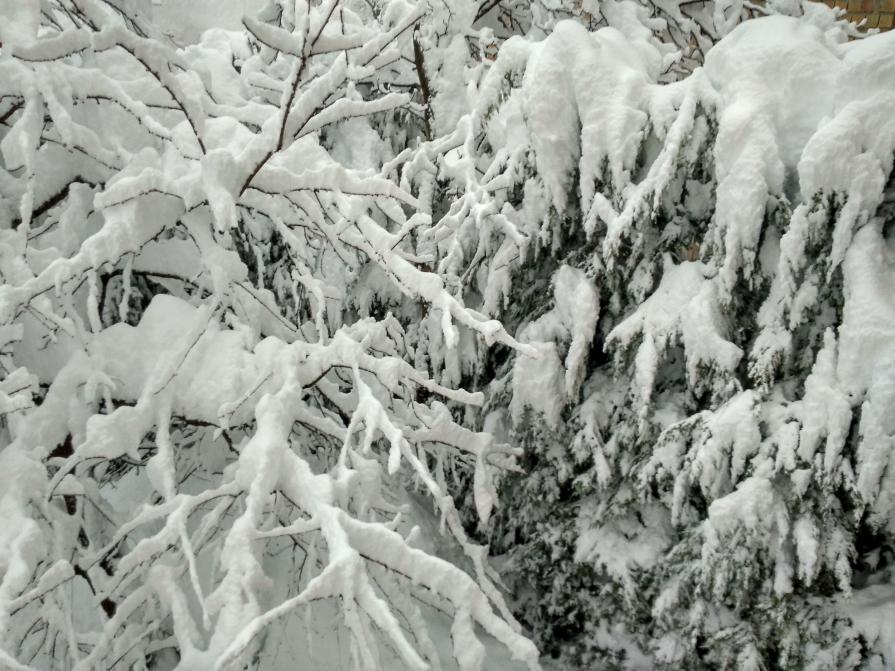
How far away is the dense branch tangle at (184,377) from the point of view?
5.03 feet

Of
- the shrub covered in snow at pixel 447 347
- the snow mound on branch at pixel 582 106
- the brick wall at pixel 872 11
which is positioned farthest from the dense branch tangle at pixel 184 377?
the brick wall at pixel 872 11

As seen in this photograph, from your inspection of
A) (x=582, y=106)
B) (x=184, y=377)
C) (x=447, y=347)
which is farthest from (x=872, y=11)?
(x=184, y=377)

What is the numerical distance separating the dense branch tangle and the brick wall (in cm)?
618

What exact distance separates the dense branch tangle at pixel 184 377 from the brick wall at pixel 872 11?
618cm

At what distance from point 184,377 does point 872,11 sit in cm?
708

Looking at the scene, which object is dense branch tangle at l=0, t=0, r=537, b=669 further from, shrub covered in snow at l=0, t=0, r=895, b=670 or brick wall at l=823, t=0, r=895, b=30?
brick wall at l=823, t=0, r=895, b=30

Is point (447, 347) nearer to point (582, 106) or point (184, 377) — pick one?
point (184, 377)

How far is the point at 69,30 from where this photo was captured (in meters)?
1.53

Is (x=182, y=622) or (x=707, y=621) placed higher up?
(x=182, y=622)

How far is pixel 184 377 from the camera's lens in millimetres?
1980

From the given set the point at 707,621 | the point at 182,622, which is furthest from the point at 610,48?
the point at 182,622

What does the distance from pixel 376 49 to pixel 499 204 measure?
1.66 m

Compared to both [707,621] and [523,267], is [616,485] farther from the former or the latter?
[523,267]

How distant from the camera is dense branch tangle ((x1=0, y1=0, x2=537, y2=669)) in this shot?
60.4 inches
